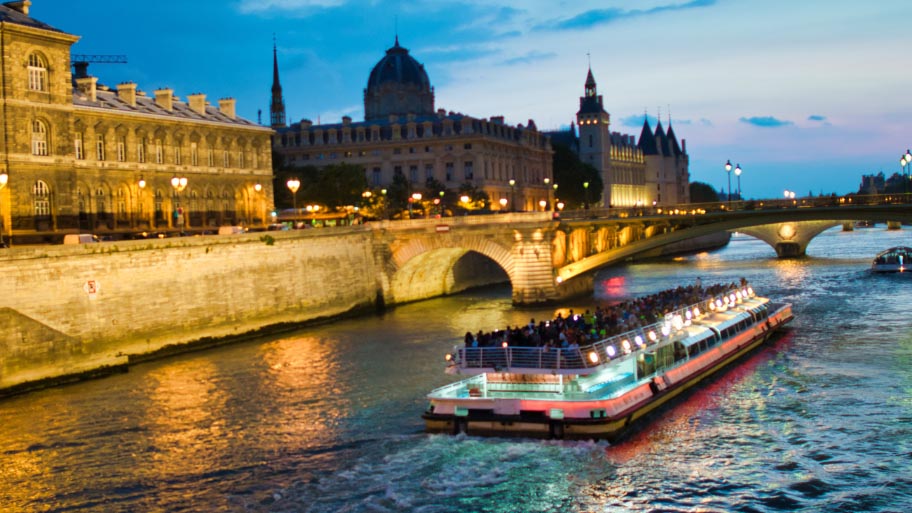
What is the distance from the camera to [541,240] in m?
52.5

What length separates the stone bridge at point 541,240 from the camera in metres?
52.4

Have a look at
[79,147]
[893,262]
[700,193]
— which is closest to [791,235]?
[893,262]

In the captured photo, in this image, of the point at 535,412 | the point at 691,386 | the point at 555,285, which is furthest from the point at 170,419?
the point at 555,285

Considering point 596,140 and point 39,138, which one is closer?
point 39,138

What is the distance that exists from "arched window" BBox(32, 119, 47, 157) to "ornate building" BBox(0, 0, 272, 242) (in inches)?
1.6

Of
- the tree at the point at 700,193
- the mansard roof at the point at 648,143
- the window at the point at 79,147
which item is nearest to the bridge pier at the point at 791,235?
the window at the point at 79,147

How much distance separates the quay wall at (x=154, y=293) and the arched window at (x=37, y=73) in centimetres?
850

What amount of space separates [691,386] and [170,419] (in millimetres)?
14040

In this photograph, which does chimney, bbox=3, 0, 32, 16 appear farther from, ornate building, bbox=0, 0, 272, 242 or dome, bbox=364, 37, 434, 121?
dome, bbox=364, 37, 434, 121

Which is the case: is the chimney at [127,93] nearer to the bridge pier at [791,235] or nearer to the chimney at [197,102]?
the chimney at [197,102]

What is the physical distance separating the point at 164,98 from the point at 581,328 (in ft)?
111

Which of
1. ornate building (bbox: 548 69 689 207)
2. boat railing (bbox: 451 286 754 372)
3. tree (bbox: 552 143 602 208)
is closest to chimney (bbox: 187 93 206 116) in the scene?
boat railing (bbox: 451 286 754 372)

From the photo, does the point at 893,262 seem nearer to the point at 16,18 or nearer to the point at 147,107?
the point at 147,107

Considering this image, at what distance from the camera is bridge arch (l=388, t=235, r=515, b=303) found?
53375 millimetres
